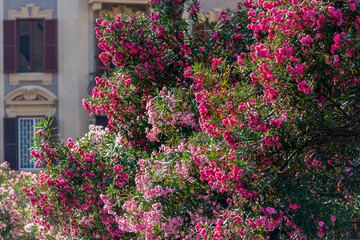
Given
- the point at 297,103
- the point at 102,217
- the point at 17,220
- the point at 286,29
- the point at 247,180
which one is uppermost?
the point at 286,29

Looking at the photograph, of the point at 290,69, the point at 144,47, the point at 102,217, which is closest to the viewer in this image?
the point at 290,69

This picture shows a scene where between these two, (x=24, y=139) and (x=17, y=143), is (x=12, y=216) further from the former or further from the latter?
(x=24, y=139)

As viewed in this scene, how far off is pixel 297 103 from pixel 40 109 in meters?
18.1

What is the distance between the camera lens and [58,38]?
22.8 m

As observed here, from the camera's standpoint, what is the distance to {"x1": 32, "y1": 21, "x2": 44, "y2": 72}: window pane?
22953mm

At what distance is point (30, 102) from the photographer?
22.8 m

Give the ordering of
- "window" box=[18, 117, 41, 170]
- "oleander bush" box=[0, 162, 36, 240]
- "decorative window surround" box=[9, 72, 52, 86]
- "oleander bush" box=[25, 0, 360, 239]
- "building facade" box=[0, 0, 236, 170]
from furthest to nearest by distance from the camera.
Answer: "decorative window surround" box=[9, 72, 52, 86]
"building facade" box=[0, 0, 236, 170]
"window" box=[18, 117, 41, 170]
"oleander bush" box=[0, 162, 36, 240]
"oleander bush" box=[25, 0, 360, 239]

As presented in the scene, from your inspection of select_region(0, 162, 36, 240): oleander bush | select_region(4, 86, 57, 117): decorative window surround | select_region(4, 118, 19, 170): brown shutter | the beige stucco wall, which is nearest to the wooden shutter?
the beige stucco wall

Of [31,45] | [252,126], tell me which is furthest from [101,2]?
[252,126]

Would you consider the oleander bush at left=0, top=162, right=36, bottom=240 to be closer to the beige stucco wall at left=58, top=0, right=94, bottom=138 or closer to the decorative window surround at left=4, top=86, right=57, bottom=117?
the beige stucco wall at left=58, top=0, right=94, bottom=138

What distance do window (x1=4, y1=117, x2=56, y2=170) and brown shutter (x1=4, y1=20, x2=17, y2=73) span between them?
5.98 feet

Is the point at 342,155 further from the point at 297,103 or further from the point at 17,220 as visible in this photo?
the point at 17,220

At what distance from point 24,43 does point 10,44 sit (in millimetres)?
494

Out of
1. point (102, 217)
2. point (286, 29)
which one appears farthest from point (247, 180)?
point (102, 217)
